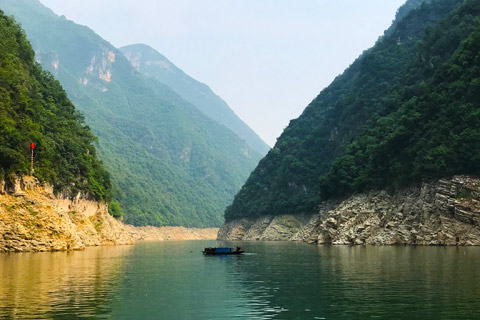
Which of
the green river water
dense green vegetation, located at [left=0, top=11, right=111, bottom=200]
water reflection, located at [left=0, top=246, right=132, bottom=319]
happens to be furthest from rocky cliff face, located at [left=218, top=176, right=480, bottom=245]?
dense green vegetation, located at [left=0, top=11, right=111, bottom=200]

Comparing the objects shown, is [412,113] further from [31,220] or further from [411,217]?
[31,220]

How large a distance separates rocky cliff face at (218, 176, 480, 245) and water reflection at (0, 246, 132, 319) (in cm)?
6070

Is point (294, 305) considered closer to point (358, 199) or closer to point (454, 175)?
point (454, 175)

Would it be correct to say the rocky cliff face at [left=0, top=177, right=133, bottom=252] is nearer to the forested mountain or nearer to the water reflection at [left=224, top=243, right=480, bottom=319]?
the water reflection at [left=224, top=243, right=480, bottom=319]

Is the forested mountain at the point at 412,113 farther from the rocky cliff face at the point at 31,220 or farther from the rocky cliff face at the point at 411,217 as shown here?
the rocky cliff face at the point at 31,220

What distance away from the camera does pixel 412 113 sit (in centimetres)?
12281

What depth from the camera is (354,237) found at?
405ft

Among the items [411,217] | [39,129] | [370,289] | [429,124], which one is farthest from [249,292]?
[429,124]

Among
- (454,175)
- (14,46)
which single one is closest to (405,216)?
(454,175)

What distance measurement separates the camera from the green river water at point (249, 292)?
106 feet

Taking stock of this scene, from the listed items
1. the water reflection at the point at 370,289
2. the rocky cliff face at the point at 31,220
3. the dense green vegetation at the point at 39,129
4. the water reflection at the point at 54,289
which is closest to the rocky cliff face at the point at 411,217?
the water reflection at the point at 370,289

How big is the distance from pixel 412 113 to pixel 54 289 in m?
98.0

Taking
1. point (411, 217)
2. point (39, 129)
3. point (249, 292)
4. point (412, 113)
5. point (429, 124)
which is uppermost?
point (412, 113)

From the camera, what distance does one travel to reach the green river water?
1267 inches
